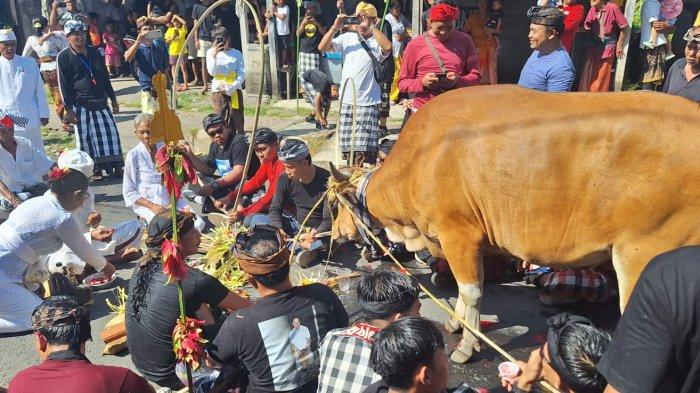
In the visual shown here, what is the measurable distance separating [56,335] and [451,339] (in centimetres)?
288

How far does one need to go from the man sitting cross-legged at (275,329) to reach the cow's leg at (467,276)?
127 cm

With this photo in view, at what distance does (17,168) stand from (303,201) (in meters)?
3.56

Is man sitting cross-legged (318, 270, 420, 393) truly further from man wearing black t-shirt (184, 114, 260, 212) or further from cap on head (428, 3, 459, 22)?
man wearing black t-shirt (184, 114, 260, 212)

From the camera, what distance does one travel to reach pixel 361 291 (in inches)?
125

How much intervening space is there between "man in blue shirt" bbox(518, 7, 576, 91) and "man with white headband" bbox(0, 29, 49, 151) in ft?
21.5

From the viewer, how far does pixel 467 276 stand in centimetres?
436

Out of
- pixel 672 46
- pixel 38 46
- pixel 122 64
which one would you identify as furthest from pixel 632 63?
pixel 122 64

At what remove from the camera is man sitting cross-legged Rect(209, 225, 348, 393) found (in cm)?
320

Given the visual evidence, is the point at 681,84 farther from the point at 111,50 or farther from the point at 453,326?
the point at 111,50

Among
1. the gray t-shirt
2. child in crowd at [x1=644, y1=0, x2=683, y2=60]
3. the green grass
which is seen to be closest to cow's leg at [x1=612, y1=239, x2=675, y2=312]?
the gray t-shirt

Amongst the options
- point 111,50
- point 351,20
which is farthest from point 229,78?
point 111,50

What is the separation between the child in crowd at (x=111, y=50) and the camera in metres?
16.4

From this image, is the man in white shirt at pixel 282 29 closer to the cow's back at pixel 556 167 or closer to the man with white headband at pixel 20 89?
the man with white headband at pixel 20 89

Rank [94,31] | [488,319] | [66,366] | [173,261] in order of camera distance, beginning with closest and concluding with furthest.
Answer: [66,366] → [173,261] → [488,319] → [94,31]
